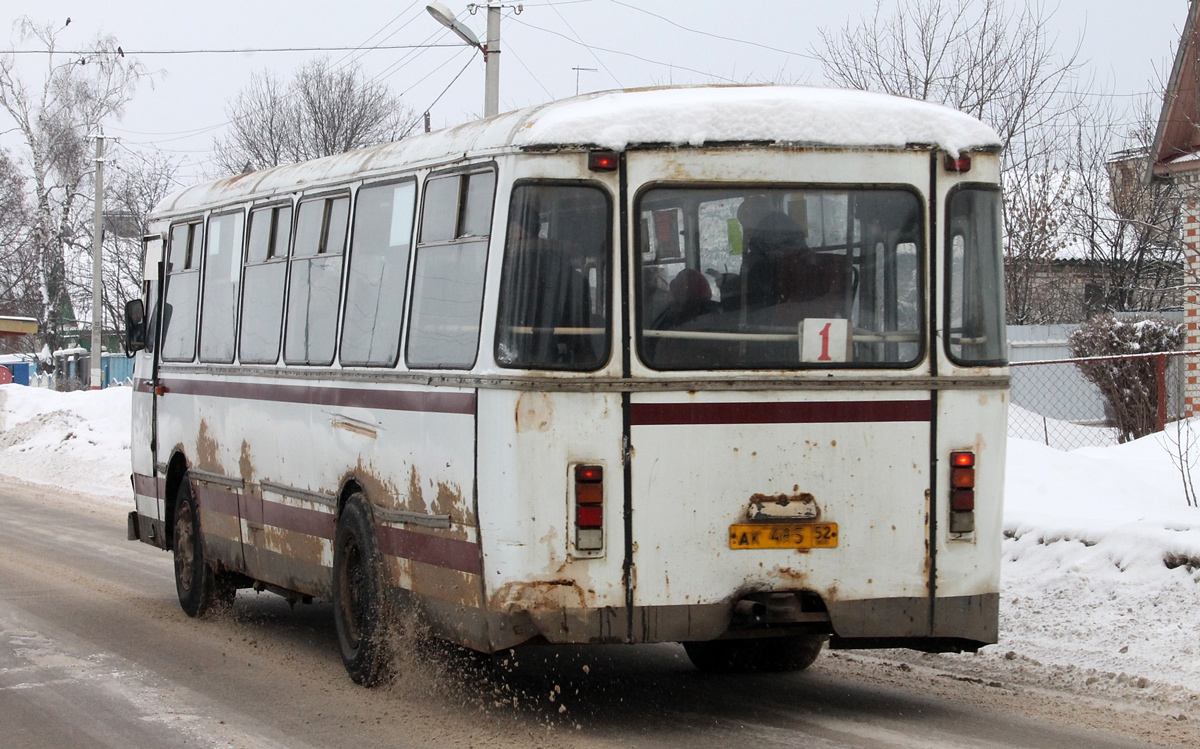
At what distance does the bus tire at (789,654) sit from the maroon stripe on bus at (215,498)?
363 centimetres

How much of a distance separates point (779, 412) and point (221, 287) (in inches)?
197

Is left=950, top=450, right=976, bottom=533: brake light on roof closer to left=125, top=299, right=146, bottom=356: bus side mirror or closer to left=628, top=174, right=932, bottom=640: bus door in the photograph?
left=628, top=174, right=932, bottom=640: bus door

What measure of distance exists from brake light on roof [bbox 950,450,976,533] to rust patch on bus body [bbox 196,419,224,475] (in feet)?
17.1

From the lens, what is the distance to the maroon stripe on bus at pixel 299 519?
857 centimetres

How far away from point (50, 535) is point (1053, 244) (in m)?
21.0

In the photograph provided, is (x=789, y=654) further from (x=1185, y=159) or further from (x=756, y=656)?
(x=1185, y=159)

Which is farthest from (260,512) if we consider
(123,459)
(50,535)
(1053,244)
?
(1053,244)

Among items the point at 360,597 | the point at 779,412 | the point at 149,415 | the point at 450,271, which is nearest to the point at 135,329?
the point at 149,415

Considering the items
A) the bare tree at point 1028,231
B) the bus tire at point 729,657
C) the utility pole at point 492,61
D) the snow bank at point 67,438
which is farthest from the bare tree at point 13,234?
the bus tire at point 729,657

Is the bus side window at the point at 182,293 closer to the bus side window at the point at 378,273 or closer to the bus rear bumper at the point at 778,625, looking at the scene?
the bus side window at the point at 378,273

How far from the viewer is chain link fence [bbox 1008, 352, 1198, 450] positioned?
17.7 m

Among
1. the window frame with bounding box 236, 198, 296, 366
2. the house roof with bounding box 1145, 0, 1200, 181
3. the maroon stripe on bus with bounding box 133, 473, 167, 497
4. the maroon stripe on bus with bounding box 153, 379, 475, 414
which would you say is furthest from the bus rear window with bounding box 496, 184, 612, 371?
the house roof with bounding box 1145, 0, 1200, 181

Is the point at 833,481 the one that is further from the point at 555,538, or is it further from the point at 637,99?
the point at 637,99

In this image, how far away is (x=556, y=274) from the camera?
669 centimetres
